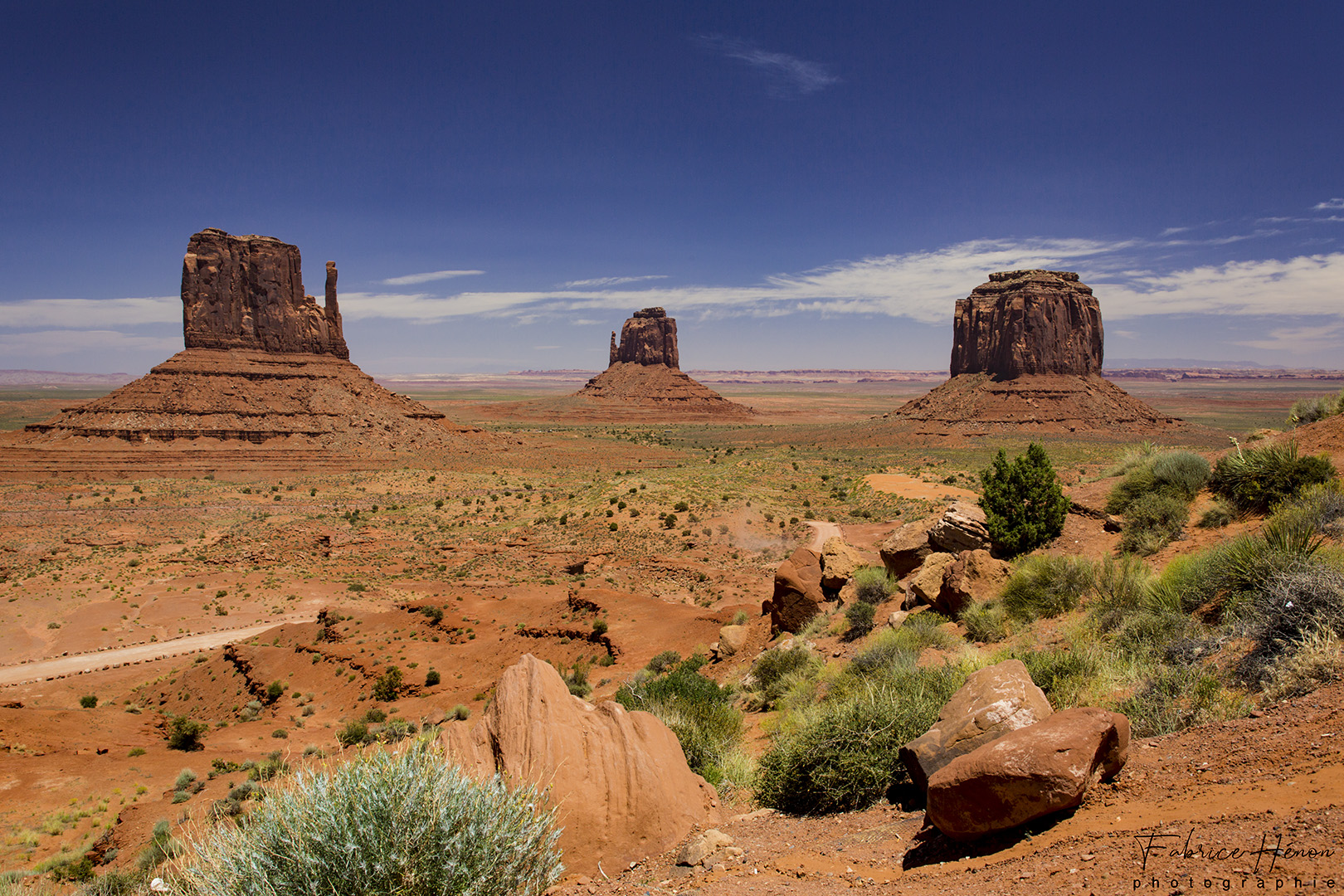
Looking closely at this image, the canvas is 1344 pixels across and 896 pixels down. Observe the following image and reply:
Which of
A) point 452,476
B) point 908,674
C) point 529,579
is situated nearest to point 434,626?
point 529,579

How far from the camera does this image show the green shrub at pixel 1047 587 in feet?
31.7

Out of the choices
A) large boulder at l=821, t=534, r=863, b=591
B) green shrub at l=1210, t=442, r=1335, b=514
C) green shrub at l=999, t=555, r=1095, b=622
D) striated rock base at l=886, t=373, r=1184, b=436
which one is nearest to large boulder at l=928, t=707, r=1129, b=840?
green shrub at l=999, t=555, r=1095, b=622

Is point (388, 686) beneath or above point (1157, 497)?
beneath

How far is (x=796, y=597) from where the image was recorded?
47.3 ft

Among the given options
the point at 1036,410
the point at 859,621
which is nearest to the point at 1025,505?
the point at 859,621

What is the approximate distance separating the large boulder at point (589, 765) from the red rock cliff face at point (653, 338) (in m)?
144

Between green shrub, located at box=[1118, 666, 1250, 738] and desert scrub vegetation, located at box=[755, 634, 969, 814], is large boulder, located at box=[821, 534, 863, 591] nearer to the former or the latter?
desert scrub vegetation, located at box=[755, 634, 969, 814]

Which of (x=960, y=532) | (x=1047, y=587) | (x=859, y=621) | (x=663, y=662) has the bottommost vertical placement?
(x=663, y=662)

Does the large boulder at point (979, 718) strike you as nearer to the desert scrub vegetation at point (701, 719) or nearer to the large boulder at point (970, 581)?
the desert scrub vegetation at point (701, 719)

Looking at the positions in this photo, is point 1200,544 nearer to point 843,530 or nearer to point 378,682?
point 378,682

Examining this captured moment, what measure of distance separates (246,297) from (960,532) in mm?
76851

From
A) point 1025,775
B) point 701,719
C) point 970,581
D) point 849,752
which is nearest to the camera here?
point 1025,775

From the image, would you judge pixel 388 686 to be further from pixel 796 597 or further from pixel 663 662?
pixel 796 597

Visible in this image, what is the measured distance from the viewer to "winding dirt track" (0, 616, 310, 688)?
20.2 m
